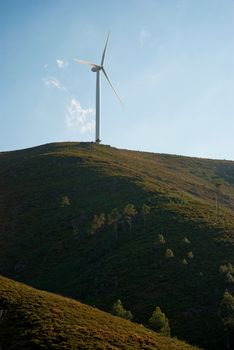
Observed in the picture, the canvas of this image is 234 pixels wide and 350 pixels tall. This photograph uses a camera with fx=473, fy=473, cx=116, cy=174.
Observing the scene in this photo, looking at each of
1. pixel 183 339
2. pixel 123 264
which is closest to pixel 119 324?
pixel 183 339

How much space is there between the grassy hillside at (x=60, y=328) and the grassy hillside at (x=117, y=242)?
10164mm

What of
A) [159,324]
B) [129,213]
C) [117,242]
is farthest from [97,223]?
[159,324]

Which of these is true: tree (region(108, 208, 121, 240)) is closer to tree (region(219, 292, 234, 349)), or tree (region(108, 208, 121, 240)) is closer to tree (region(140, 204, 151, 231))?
tree (region(140, 204, 151, 231))

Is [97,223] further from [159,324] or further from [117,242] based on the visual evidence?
[159,324]

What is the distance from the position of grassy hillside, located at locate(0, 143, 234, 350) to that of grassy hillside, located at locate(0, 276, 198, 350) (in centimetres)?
1016

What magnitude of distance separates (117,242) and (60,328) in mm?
40610

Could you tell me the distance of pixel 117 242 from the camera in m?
82.0

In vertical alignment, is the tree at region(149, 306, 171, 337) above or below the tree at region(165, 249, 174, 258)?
below

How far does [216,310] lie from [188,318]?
3.66 metres

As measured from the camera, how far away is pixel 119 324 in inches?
1854

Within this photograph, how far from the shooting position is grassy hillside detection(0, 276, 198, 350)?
129 ft

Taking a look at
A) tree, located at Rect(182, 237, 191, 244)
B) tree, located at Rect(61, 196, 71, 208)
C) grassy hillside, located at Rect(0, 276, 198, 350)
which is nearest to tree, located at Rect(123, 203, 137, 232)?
tree, located at Rect(182, 237, 191, 244)

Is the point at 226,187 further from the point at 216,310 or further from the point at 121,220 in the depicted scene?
the point at 216,310

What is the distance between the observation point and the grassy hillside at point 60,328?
1550 inches
